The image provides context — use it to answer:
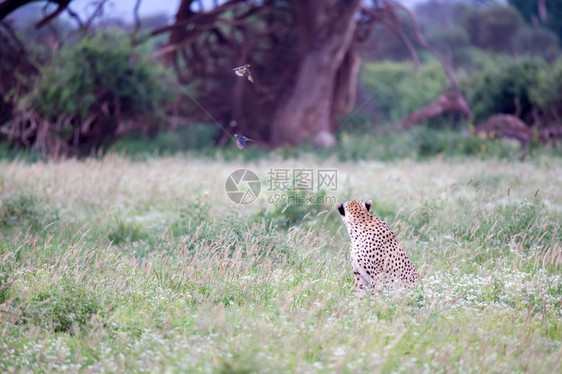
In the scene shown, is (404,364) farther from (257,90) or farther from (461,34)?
(461,34)

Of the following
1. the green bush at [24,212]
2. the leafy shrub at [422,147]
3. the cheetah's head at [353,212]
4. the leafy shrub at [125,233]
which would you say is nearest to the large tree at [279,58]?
the leafy shrub at [422,147]

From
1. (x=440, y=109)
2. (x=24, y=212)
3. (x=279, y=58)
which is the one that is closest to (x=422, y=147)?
(x=440, y=109)

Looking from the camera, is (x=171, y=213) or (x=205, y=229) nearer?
(x=205, y=229)

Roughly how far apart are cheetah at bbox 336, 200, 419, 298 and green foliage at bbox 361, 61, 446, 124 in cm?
2198

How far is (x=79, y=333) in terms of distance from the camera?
509 centimetres

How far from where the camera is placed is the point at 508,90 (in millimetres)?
Answer: 21266

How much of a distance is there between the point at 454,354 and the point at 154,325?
2.44 m

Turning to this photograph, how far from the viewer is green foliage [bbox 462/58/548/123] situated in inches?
826

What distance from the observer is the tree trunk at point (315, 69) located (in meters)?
19.5

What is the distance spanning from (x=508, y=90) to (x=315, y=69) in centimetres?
686

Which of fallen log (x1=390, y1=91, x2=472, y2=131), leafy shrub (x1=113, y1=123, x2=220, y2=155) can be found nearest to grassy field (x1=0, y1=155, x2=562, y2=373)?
leafy shrub (x1=113, y1=123, x2=220, y2=155)

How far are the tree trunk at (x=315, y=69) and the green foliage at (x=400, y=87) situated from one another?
789 centimetres

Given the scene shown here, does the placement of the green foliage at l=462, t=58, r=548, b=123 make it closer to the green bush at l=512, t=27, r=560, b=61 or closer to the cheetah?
the cheetah

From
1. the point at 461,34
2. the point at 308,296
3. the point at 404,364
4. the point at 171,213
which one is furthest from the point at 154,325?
the point at 461,34
